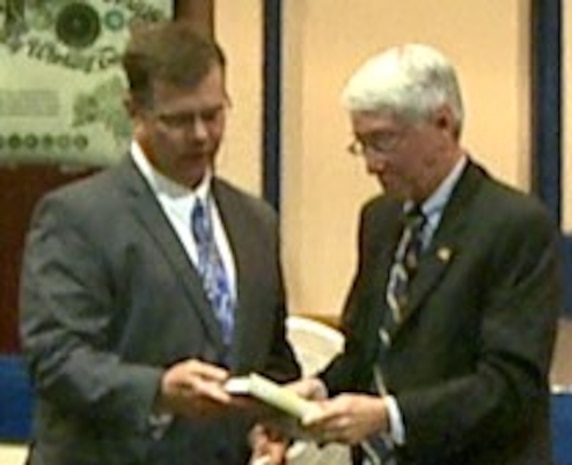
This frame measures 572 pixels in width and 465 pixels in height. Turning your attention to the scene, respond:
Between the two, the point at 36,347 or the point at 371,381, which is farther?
the point at 371,381

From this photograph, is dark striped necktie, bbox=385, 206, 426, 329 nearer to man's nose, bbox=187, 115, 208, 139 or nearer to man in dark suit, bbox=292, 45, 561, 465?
man in dark suit, bbox=292, 45, 561, 465

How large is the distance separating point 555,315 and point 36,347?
933 mm

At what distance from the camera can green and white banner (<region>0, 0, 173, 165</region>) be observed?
5.22 m

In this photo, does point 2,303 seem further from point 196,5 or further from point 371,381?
point 371,381

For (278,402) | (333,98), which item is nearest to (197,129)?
(278,402)

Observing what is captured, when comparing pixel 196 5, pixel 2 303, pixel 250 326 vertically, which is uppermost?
pixel 196 5

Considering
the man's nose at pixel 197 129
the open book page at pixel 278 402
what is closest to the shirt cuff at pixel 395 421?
the open book page at pixel 278 402

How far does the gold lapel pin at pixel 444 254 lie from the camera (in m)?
3.38

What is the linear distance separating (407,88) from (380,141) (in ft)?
0.36

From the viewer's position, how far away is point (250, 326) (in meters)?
3.44

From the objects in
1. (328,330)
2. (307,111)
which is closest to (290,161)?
(307,111)

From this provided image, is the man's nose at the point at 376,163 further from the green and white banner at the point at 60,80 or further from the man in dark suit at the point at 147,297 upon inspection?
the green and white banner at the point at 60,80

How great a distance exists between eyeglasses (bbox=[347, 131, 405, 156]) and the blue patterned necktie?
315mm

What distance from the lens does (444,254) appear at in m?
3.39
